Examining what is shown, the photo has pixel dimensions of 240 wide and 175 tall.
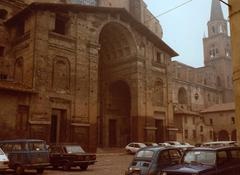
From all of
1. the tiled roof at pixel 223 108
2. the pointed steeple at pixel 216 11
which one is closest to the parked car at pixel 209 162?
the tiled roof at pixel 223 108

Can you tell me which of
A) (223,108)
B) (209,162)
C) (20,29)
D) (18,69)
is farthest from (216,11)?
(209,162)

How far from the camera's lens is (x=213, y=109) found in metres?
56.7

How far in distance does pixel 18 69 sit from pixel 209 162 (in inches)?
789

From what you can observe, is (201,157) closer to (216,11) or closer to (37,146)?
(37,146)

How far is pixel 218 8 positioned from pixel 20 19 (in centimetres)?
5774

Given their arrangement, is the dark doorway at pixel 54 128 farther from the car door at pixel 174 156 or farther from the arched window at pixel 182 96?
the arched window at pixel 182 96

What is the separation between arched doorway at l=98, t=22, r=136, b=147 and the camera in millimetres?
31109

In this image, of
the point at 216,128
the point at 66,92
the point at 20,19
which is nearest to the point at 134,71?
the point at 66,92

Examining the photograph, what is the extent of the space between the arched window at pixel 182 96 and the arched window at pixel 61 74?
119 feet

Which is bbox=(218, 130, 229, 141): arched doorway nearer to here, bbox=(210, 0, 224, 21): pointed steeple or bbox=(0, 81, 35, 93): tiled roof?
bbox=(210, 0, 224, 21): pointed steeple

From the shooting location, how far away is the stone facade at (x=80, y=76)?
2228 centimetres

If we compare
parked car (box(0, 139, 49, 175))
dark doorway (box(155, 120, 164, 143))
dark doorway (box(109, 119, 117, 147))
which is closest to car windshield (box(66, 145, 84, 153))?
parked car (box(0, 139, 49, 175))

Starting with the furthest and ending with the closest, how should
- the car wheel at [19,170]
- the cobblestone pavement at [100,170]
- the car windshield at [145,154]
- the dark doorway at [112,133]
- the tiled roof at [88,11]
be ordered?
the dark doorway at [112,133], the tiled roof at [88,11], the cobblestone pavement at [100,170], the car wheel at [19,170], the car windshield at [145,154]

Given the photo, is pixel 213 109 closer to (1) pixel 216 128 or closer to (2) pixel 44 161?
(1) pixel 216 128
